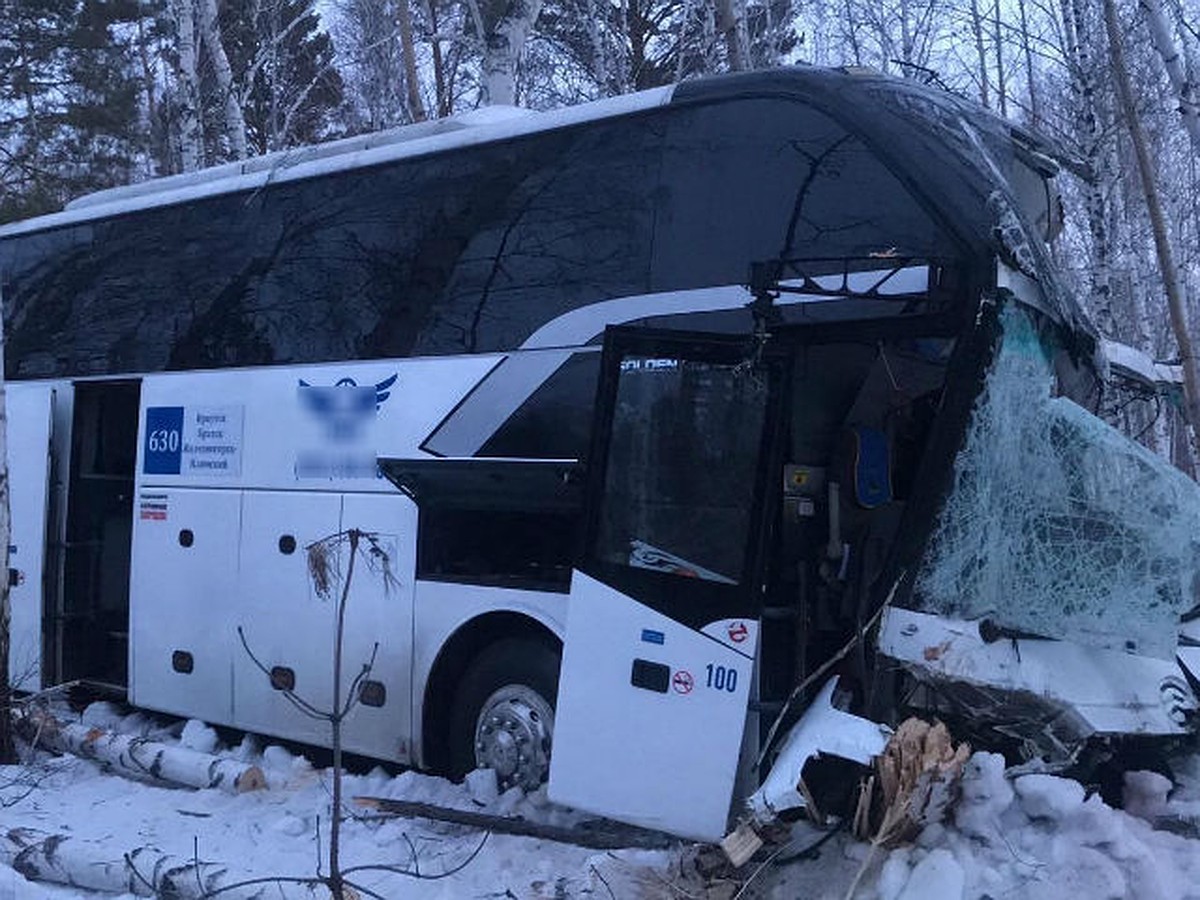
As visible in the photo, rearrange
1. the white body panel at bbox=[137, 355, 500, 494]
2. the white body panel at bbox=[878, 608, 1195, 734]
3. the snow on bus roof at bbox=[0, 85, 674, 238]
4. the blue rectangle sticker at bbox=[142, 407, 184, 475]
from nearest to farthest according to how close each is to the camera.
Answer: the white body panel at bbox=[878, 608, 1195, 734], the snow on bus roof at bbox=[0, 85, 674, 238], the white body panel at bbox=[137, 355, 500, 494], the blue rectangle sticker at bbox=[142, 407, 184, 475]

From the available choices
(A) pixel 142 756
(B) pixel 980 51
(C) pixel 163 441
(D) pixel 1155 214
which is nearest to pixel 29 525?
(C) pixel 163 441

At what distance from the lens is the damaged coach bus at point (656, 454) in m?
5.23

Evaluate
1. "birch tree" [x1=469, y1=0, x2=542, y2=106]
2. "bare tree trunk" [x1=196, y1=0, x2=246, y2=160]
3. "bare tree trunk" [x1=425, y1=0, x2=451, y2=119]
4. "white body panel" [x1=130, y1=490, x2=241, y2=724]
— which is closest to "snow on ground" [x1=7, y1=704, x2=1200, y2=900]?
"white body panel" [x1=130, y1=490, x2=241, y2=724]

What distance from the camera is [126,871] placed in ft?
19.1

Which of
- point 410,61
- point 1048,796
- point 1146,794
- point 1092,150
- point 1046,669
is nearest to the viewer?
point 1048,796

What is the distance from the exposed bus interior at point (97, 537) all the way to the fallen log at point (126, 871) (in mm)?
3407

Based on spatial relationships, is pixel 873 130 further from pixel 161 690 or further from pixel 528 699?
pixel 161 690

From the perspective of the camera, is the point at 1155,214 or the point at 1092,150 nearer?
the point at 1092,150

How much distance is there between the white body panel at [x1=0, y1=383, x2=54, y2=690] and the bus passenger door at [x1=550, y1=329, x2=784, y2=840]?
5395mm

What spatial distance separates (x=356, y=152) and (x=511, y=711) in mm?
3647

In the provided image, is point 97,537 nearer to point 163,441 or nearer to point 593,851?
point 163,441

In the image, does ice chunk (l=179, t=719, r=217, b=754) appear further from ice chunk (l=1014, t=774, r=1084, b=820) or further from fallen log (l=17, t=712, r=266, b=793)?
ice chunk (l=1014, t=774, r=1084, b=820)

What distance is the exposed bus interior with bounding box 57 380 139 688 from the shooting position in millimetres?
9602

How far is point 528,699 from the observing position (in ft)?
21.8
